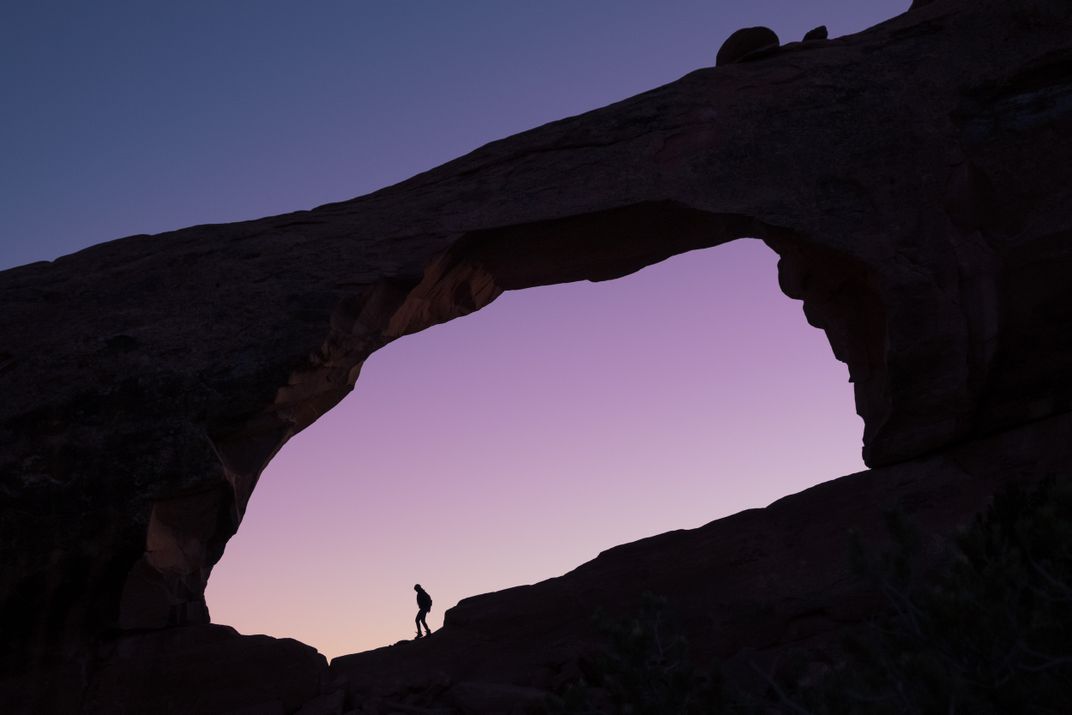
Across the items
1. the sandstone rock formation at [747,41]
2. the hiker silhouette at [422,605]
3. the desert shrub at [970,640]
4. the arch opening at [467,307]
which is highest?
the sandstone rock formation at [747,41]

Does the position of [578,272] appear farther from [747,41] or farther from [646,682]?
[646,682]

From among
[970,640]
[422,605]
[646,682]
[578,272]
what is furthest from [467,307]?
[970,640]

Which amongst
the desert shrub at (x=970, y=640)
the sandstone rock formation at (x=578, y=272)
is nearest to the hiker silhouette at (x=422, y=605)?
the sandstone rock formation at (x=578, y=272)

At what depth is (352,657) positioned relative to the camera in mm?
14352

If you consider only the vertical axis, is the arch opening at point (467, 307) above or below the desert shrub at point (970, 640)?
above

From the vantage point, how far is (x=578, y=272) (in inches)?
651

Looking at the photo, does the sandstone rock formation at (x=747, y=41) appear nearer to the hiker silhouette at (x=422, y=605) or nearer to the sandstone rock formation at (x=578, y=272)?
the sandstone rock formation at (x=578, y=272)

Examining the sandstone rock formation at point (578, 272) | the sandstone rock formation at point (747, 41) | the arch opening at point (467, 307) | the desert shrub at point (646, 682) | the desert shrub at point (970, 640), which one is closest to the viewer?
the desert shrub at point (970, 640)

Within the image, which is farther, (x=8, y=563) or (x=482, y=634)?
(x=482, y=634)

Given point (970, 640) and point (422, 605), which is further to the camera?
point (422, 605)

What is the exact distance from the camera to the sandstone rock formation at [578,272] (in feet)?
43.1

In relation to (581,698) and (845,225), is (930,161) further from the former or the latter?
(581,698)

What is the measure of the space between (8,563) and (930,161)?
1241 cm

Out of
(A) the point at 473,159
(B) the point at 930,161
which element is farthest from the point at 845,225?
(A) the point at 473,159
